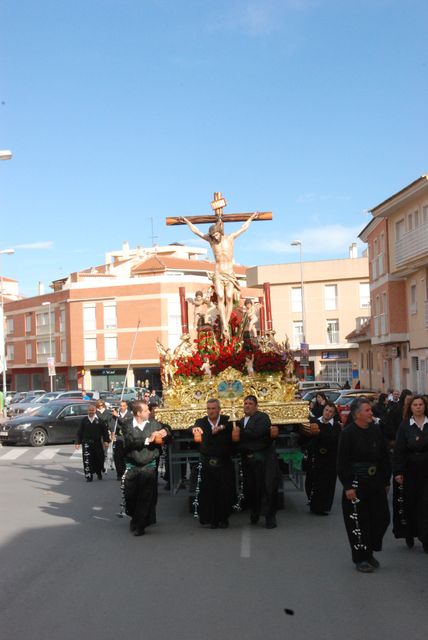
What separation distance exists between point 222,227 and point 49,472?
8062 millimetres

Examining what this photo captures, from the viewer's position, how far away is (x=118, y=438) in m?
16.5

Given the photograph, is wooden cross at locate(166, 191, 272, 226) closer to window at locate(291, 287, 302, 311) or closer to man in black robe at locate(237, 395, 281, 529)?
man in black robe at locate(237, 395, 281, 529)

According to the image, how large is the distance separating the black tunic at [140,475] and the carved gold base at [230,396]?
1.09 meters

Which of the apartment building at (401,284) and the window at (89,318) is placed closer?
the apartment building at (401,284)

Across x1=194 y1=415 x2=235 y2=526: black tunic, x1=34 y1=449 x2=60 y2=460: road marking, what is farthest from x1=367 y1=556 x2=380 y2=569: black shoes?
x1=34 y1=449 x2=60 y2=460: road marking

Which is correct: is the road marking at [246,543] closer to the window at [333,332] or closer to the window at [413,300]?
the window at [413,300]

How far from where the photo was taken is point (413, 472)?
876 cm

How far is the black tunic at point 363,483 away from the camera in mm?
7887

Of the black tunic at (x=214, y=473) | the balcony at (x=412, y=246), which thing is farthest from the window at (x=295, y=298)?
the black tunic at (x=214, y=473)

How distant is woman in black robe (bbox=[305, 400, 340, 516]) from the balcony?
21258 mm

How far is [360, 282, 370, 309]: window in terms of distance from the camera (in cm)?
6266

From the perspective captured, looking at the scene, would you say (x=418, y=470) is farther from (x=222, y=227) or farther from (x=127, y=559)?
(x=222, y=227)

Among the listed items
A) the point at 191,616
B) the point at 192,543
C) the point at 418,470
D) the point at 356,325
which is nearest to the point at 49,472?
the point at 192,543

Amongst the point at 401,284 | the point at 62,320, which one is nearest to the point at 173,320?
the point at 62,320
